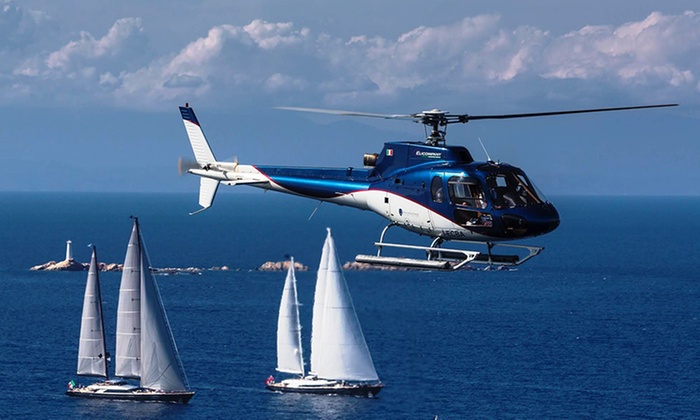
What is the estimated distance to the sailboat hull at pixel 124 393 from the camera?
111 metres

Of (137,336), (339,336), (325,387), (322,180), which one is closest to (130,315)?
(137,336)

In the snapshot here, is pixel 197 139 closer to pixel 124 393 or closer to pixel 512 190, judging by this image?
pixel 512 190

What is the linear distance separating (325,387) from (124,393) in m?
18.9

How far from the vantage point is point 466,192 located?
1396 inches

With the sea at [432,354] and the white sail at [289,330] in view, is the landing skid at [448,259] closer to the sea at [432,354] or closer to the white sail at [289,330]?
the sea at [432,354]

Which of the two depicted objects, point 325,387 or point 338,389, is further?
point 338,389

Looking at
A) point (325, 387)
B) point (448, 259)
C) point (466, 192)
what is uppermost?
point (466, 192)

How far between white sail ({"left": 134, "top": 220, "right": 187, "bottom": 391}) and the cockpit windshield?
5682cm

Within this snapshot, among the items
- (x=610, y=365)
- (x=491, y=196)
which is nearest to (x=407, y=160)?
(x=491, y=196)

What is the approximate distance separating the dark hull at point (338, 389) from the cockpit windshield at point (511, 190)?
3208 inches

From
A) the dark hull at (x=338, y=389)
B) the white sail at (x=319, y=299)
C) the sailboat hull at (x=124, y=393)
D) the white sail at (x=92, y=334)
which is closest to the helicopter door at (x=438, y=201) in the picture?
the white sail at (x=319, y=299)

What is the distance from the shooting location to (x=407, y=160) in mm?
37562

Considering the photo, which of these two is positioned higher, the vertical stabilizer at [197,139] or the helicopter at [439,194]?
the vertical stabilizer at [197,139]

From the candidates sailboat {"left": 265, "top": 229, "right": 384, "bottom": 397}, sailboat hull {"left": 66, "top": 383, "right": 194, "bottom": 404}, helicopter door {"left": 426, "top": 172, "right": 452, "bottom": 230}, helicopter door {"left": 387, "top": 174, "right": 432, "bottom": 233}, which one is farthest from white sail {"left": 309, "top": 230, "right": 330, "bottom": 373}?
helicopter door {"left": 426, "top": 172, "right": 452, "bottom": 230}
